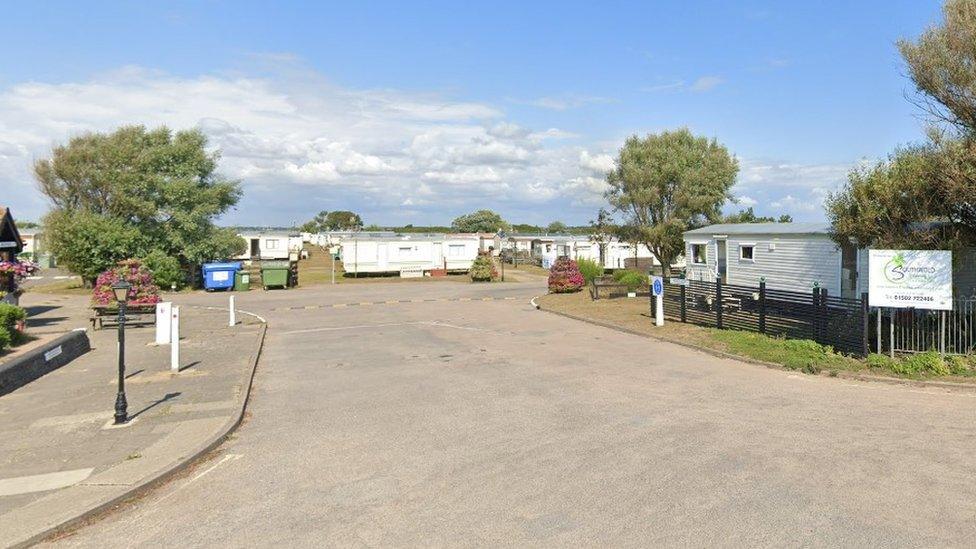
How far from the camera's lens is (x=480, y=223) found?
12712cm

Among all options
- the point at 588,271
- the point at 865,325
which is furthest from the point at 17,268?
the point at 588,271

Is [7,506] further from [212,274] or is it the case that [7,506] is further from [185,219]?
[185,219]

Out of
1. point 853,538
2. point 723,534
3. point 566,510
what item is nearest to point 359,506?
point 566,510

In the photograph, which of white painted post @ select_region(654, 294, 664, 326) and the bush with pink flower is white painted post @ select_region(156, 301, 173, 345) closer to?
the bush with pink flower

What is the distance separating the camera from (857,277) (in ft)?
53.2

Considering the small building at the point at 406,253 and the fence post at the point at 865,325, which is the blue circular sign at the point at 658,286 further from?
the small building at the point at 406,253

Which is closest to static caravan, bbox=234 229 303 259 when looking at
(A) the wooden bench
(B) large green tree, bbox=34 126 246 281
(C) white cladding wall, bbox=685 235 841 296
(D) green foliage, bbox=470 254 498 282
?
(B) large green tree, bbox=34 126 246 281

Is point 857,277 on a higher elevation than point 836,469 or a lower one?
higher

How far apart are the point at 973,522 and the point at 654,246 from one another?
29.8 metres

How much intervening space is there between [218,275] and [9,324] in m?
22.8

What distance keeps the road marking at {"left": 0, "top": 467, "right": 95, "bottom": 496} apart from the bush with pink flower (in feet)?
49.2

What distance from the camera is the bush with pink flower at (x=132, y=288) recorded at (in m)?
20.5

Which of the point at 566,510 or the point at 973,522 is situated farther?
the point at 566,510

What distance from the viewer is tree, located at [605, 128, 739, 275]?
3316 cm
